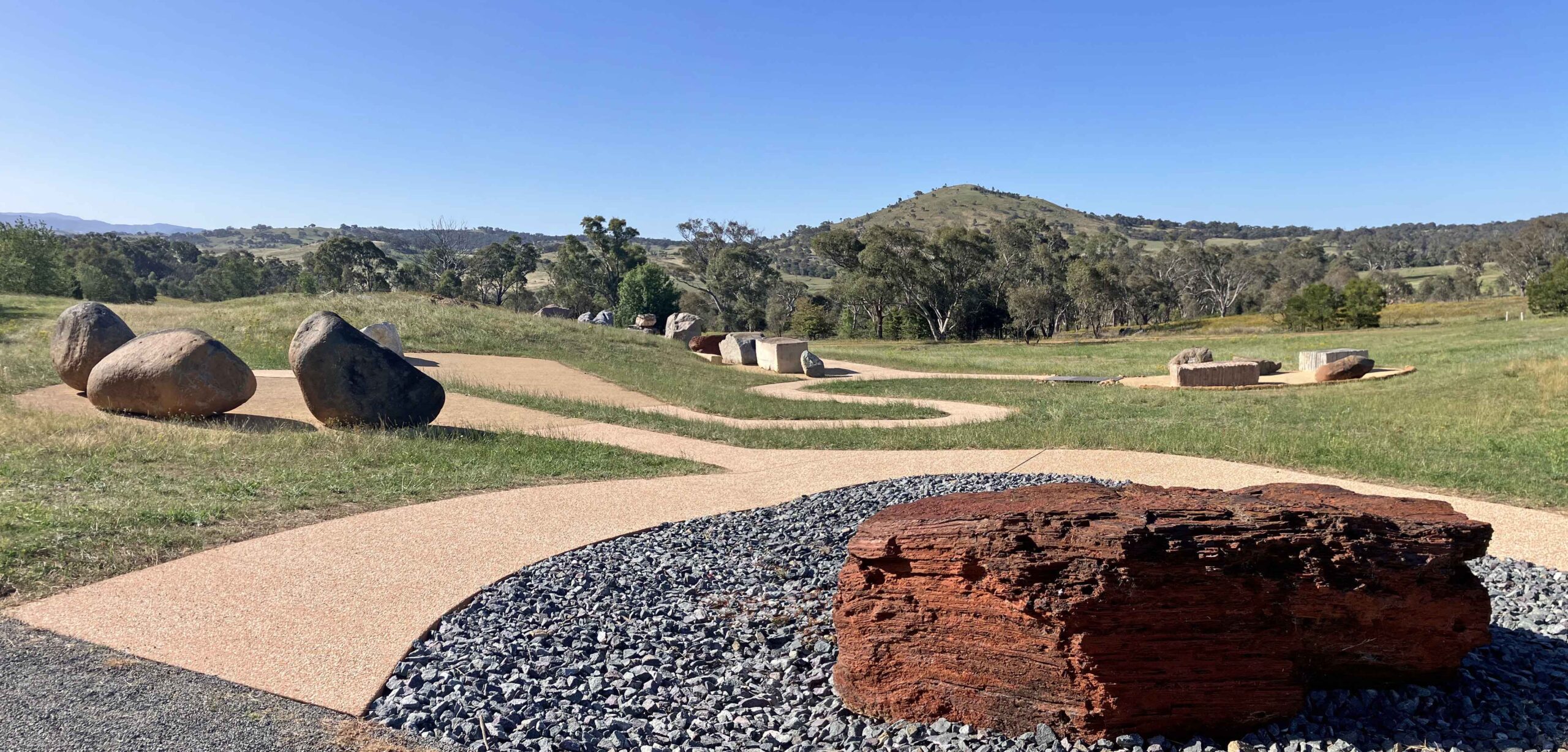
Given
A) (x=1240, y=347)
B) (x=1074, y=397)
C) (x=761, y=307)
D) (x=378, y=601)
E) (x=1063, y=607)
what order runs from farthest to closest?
(x=761, y=307)
(x=1240, y=347)
(x=1074, y=397)
(x=378, y=601)
(x=1063, y=607)

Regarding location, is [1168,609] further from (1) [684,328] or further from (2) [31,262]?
(2) [31,262]

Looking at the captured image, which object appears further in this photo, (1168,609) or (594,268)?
(594,268)

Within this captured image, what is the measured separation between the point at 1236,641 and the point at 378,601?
493cm

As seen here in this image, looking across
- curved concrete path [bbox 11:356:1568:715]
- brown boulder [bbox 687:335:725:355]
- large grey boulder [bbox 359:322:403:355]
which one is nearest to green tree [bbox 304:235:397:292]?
brown boulder [bbox 687:335:725:355]

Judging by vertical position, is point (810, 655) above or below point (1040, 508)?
below

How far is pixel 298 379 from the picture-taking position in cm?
1188

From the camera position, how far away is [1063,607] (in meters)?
3.66

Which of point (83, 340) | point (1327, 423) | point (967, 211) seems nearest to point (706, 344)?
point (83, 340)

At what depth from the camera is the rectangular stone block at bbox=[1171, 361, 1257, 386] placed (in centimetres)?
1895

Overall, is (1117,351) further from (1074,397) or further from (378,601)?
(378,601)

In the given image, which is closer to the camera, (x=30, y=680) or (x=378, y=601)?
(x=30, y=680)

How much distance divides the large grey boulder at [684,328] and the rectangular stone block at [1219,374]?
20.7m

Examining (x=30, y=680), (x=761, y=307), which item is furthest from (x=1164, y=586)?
(x=761, y=307)

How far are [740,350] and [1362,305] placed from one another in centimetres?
3236
